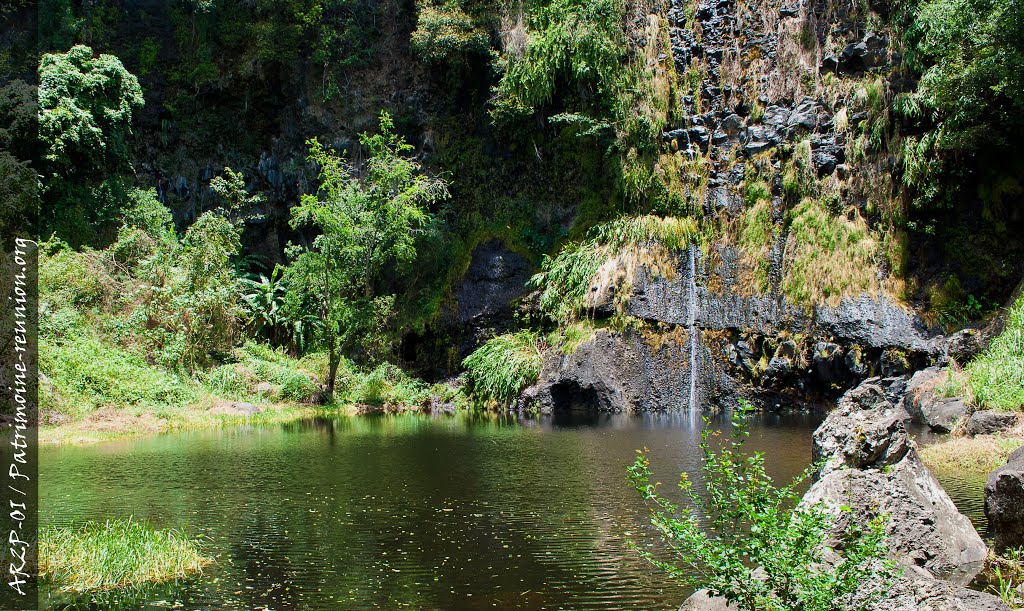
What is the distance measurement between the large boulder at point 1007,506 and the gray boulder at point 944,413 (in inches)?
351

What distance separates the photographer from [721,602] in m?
5.75

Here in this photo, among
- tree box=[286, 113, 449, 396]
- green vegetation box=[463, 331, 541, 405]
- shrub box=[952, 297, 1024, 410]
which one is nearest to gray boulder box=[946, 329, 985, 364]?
shrub box=[952, 297, 1024, 410]

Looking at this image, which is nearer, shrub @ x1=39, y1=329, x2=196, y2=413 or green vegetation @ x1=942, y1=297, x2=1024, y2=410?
green vegetation @ x1=942, y1=297, x2=1024, y2=410

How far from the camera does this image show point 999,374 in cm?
1567

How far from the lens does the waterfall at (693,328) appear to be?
25016 mm

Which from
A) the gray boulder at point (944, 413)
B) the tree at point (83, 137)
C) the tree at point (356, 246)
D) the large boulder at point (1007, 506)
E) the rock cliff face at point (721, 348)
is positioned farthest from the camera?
the tree at point (83, 137)

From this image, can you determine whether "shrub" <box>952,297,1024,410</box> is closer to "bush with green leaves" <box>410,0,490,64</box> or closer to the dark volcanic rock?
the dark volcanic rock

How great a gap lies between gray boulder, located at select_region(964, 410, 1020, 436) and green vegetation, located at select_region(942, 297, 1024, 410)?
21.2 inches

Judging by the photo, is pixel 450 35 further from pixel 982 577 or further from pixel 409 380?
pixel 982 577

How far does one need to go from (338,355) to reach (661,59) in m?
16.4

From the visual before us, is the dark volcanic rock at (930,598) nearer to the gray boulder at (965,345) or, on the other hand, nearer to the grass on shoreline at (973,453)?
the grass on shoreline at (973,453)

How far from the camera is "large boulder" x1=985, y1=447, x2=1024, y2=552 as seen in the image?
7.13m

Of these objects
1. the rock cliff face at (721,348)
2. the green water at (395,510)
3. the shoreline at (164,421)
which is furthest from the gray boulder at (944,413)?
the shoreline at (164,421)

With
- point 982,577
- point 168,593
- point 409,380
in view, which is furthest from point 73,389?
point 982,577
